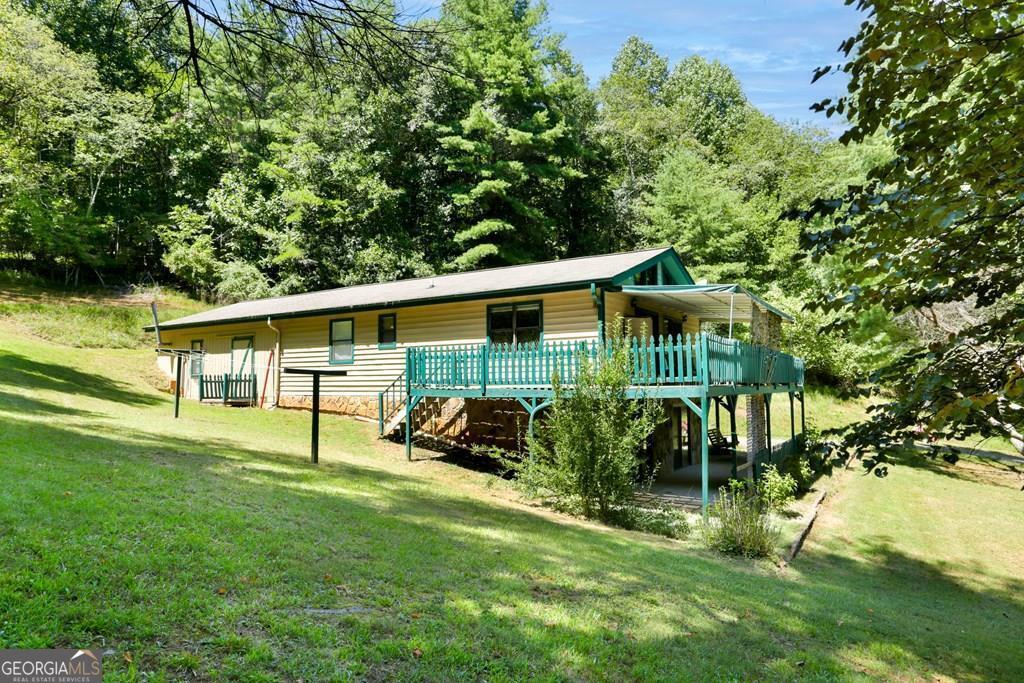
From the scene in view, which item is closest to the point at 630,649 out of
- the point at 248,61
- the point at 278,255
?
the point at 248,61

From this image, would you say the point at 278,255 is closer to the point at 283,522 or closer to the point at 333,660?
the point at 283,522

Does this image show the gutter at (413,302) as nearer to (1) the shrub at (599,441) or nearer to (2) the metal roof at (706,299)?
(2) the metal roof at (706,299)

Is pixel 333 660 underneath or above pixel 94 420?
underneath

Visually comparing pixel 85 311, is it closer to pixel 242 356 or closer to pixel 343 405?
pixel 242 356

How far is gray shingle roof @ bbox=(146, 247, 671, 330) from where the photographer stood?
14273mm

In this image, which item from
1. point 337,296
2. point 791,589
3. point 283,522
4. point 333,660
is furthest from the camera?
point 337,296

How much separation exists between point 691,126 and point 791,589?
4504cm

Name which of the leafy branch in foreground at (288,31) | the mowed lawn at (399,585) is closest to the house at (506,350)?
the mowed lawn at (399,585)

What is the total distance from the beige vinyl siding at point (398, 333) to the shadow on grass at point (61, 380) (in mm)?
4253

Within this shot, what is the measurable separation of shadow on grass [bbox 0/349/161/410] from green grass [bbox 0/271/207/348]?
6.32 m

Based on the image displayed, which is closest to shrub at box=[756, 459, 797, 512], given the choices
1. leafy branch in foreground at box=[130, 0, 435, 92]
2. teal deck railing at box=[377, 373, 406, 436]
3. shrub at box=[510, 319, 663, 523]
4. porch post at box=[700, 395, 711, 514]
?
porch post at box=[700, 395, 711, 514]

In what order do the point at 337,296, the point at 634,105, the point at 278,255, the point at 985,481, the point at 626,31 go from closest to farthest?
the point at 626,31
the point at 985,481
the point at 337,296
the point at 278,255
the point at 634,105

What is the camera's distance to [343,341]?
18531 millimetres

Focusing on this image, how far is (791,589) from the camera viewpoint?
702cm
